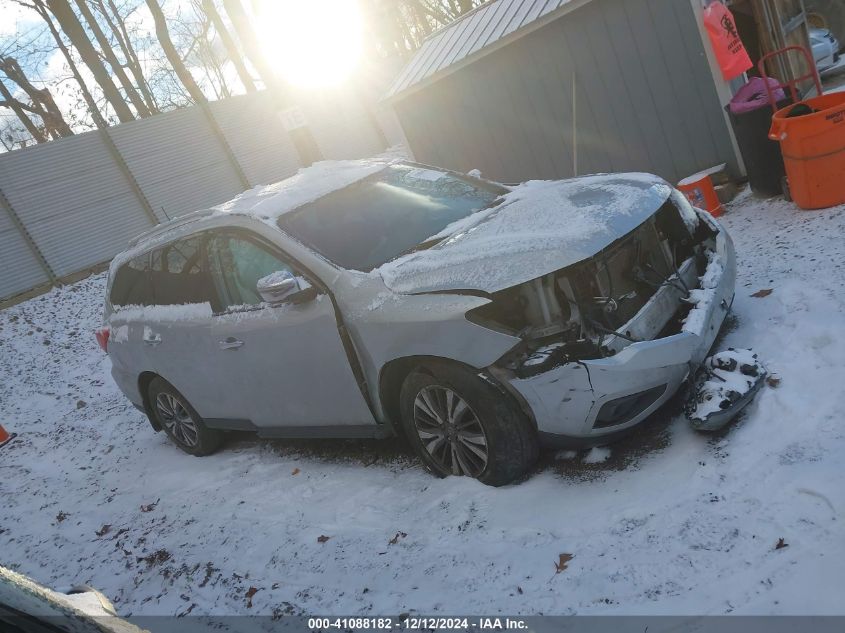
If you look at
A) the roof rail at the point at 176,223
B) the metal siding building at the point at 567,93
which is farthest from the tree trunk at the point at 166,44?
the roof rail at the point at 176,223

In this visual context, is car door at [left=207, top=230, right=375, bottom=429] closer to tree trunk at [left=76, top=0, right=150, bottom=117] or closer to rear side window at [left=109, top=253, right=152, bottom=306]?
rear side window at [left=109, top=253, right=152, bottom=306]

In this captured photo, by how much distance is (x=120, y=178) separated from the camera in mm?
15070

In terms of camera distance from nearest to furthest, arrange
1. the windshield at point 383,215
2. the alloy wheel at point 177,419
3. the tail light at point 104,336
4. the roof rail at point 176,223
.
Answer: the windshield at point 383,215 → the roof rail at point 176,223 → the alloy wheel at point 177,419 → the tail light at point 104,336

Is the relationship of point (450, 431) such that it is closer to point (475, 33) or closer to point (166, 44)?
point (475, 33)

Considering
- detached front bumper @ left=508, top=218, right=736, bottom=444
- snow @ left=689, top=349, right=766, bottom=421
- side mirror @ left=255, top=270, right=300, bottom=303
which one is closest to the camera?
detached front bumper @ left=508, top=218, right=736, bottom=444

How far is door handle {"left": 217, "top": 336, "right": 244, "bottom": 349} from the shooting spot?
4570 millimetres

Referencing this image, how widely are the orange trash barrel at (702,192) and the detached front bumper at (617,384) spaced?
3.84 meters

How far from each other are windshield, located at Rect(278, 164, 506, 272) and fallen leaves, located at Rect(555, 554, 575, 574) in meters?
1.93

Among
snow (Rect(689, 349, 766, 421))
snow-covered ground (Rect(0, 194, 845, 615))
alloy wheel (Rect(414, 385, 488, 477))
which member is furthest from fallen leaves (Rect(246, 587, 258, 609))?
snow (Rect(689, 349, 766, 421))

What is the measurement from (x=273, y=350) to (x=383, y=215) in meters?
1.15

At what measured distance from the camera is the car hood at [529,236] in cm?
338

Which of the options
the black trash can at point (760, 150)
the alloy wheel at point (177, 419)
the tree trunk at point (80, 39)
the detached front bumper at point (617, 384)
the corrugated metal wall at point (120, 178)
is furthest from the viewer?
the tree trunk at point (80, 39)

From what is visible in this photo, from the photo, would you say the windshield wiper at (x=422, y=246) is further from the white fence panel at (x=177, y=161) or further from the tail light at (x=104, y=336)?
the white fence panel at (x=177, y=161)

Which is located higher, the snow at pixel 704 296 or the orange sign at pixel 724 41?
the orange sign at pixel 724 41
